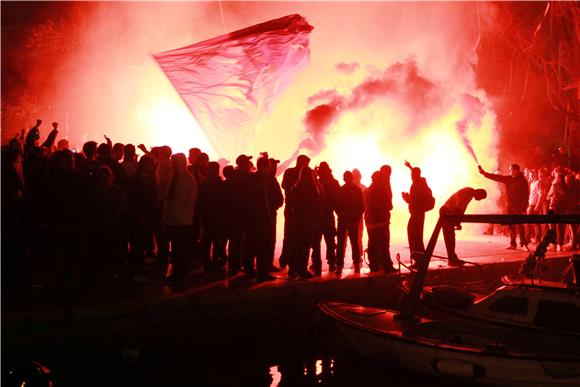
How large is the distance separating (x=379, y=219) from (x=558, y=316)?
4.52 meters

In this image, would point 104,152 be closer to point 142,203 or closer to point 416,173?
point 142,203

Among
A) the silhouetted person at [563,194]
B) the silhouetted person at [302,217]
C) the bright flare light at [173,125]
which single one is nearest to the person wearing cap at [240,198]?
the silhouetted person at [302,217]

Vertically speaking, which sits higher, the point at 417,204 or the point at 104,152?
the point at 104,152

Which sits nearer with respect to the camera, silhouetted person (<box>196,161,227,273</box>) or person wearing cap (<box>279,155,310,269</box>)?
silhouetted person (<box>196,161,227,273</box>)

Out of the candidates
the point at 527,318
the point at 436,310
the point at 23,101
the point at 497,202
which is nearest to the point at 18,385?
the point at 436,310

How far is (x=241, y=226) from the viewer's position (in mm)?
9188

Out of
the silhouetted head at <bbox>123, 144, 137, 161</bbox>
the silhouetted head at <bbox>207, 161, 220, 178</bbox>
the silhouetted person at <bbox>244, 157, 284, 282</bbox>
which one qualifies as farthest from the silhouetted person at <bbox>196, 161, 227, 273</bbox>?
the silhouetted head at <bbox>123, 144, 137, 161</bbox>

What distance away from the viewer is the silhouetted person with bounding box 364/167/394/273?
10461mm

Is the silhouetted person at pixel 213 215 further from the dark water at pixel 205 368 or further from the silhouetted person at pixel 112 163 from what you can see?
the dark water at pixel 205 368

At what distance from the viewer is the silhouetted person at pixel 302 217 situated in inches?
375

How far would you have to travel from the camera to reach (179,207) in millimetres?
8414

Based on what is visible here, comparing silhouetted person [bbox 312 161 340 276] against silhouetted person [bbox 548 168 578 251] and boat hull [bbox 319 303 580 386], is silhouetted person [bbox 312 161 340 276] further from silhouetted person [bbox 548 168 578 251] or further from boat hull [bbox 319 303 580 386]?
silhouetted person [bbox 548 168 578 251]

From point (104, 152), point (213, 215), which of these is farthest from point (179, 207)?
point (104, 152)

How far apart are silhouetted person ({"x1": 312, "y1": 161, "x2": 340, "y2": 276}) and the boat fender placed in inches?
165
